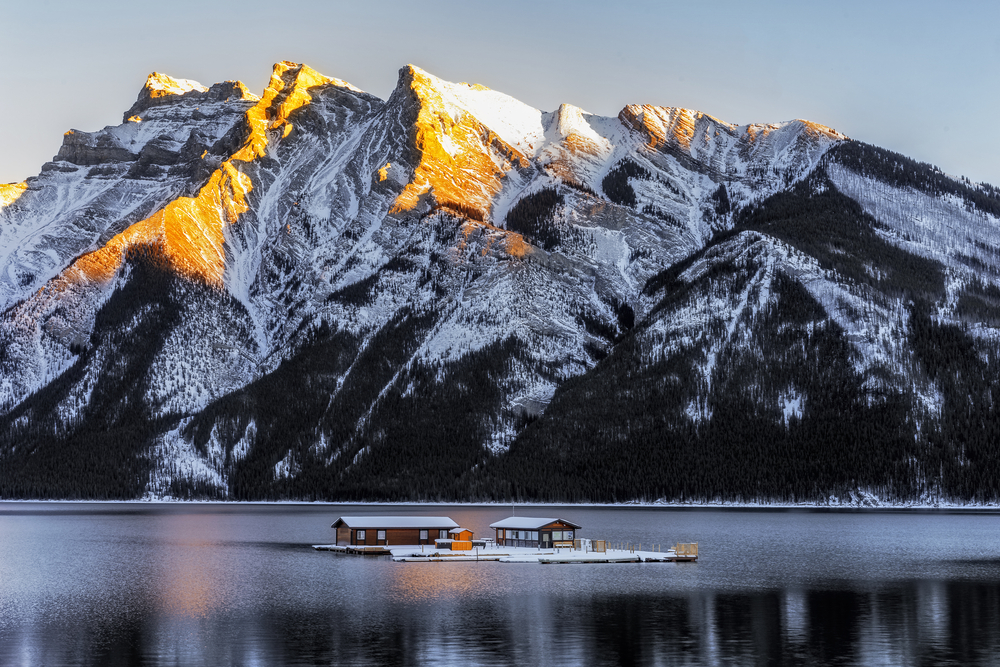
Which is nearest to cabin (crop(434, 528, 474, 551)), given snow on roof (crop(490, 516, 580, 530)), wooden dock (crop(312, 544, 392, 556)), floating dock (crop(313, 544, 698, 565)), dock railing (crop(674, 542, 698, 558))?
floating dock (crop(313, 544, 698, 565))

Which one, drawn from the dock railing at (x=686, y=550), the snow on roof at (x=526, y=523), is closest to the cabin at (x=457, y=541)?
the snow on roof at (x=526, y=523)

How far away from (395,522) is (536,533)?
18.8 m

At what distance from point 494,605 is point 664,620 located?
13.7 m

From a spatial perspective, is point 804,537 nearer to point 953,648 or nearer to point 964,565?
point 964,565

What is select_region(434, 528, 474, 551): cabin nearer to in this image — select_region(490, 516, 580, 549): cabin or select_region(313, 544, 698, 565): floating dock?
select_region(313, 544, 698, 565): floating dock

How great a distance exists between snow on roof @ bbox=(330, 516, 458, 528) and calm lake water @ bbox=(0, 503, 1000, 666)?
8059 mm

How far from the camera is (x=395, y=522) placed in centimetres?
14800

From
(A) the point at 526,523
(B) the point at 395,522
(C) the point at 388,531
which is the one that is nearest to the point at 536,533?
(A) the point at 526,523

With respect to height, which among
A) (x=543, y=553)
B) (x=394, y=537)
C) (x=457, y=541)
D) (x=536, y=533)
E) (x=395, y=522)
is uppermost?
(x=395, y=522)

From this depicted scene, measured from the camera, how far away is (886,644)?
6375 cm

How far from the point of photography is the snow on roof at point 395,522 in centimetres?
14325

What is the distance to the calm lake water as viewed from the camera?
202ft

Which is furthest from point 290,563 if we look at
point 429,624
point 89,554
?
point 429,624

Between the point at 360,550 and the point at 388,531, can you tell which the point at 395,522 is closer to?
the point at 388,531
